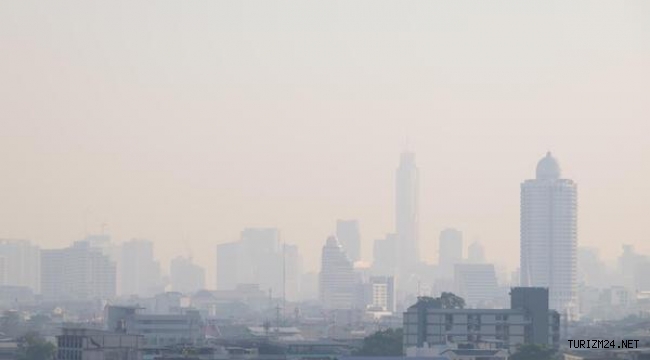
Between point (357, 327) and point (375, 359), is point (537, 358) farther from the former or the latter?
point (357, 327)

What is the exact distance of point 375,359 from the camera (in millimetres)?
70812

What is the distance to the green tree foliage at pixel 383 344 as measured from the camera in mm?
96000

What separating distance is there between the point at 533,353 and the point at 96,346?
21.7 meters

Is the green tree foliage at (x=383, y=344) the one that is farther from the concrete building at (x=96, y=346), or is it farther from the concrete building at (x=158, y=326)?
the concrete building at (x=96, y=346)

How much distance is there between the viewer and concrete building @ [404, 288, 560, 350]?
9050 centimetres

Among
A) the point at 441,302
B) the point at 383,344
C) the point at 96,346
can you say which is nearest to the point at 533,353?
the point at 383,344

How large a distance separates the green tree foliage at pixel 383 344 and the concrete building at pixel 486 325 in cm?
235

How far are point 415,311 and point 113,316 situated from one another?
118 ft

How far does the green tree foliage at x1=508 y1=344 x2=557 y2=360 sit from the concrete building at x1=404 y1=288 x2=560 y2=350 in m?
5.51

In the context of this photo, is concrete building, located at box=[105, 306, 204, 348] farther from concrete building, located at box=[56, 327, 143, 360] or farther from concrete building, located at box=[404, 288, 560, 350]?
concrete building, located at box=[56, 327, 143, 360]

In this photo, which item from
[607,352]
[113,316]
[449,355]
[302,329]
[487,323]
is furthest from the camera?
[302,329]

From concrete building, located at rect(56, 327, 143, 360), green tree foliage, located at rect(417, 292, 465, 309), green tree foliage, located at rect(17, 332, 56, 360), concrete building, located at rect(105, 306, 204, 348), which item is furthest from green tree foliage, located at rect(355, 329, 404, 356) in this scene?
concrete building, located at rect(56, 327, 143, 360)

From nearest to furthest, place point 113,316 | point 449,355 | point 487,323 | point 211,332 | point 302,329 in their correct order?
point 449,355, point 487,323, point 113,316, point 211,332, point 302,329

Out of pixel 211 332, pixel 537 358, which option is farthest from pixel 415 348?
pixel 211 332
